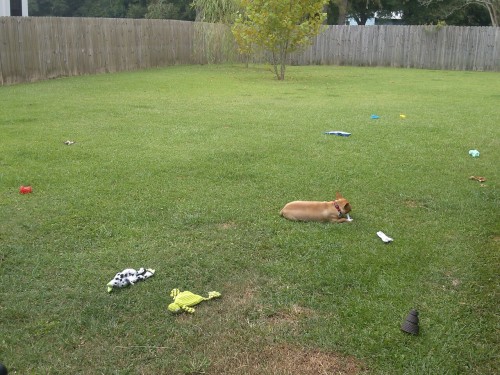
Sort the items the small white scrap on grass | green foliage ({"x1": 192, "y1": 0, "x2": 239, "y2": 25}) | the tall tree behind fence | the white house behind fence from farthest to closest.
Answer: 1. the white house behind fence
2. green foliage ({"x1": 192, "y1": 0, "x2": 239, "y2": 25})
3. the tall tree behind fence
4. the small white scrap on grass

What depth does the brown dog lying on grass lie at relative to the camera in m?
4.19

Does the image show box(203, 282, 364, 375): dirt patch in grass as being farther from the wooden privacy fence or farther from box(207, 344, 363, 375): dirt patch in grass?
the wooden privacy fence

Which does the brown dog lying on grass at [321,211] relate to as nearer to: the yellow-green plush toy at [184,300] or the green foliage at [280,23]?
the yellow-green plush toy at [184,300]

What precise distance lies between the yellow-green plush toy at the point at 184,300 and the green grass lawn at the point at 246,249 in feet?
0.14

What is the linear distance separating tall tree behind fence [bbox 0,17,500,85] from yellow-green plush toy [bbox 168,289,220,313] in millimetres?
12400

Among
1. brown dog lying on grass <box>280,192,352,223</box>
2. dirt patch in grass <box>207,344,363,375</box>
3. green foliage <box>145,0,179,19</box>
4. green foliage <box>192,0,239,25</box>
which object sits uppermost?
green foliage <box>145,0,179,19</box>

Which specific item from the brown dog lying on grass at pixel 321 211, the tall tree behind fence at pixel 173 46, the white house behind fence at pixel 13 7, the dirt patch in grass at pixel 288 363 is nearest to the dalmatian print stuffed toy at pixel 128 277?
the dirt patch in grass at pixel 288 363

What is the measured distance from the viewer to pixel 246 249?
12.4 ft

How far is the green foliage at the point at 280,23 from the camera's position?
50.5 ft

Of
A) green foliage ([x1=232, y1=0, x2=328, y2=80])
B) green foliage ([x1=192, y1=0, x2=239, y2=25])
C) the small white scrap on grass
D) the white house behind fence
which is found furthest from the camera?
the white house behind fence

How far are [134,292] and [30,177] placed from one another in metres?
2.83

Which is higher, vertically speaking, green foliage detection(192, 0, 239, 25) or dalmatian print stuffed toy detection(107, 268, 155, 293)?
green foliage detection(192, 0, 239, 25)

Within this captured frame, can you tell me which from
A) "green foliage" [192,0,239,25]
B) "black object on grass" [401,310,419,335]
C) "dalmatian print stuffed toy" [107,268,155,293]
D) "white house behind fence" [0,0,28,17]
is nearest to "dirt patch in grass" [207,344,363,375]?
"black object on grass" [401,310,419,335]

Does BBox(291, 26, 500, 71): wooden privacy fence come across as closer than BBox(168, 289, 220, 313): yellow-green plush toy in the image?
No
